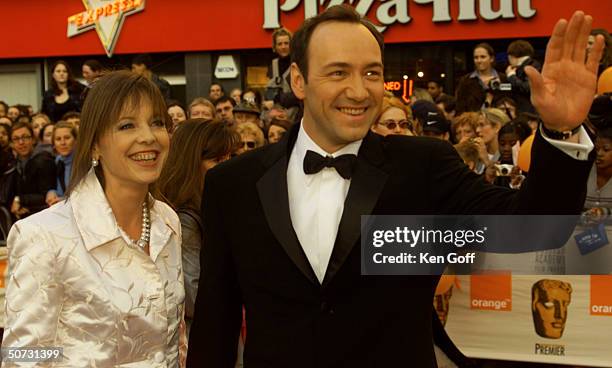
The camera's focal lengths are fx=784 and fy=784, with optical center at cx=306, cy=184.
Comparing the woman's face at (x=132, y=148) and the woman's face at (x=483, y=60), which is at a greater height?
the woman's face at (x=483, y=60)

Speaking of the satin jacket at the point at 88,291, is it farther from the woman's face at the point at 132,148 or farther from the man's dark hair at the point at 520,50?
the man's dark hair at the point at 520,50

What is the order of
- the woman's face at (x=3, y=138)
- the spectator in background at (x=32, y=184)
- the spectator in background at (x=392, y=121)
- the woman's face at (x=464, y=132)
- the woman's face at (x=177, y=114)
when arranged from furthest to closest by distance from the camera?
the woman's face at (x=3, y=138)
the woman's face at (x=177, y=114)
the spectator in background at (x=32, y=184)
the woman's face at (x=464, y=132)
the spectator in background at (x=392, y=121)

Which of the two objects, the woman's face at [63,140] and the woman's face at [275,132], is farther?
the woman's face at [63,140]

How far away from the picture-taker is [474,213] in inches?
81.8

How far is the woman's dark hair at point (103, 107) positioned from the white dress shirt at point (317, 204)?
1.81 ft

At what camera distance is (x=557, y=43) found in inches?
68.6

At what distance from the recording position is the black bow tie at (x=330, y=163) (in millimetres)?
2201

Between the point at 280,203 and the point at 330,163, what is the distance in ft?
0.59

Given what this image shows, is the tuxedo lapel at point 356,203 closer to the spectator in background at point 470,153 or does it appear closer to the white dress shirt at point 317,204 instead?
the white dress shirt at point 317,204

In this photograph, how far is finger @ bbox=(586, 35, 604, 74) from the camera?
1662 mm

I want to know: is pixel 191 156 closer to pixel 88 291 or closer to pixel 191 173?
pixel 191 173

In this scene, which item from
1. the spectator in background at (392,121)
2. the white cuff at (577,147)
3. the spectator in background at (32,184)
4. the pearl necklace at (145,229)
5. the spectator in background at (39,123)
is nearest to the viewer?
the white cuff at (577,147)

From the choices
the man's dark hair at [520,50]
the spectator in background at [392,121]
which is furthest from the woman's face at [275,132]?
the man's dark hair at [520,50]

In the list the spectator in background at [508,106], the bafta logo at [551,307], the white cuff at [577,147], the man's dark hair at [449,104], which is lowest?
the bafta logo at [551,307]
